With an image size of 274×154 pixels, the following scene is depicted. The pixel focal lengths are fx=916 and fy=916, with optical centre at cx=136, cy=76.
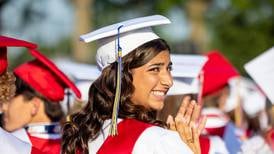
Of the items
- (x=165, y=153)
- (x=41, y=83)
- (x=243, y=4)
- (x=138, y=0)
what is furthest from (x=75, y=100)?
(x=138, y=0)

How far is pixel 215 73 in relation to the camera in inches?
314

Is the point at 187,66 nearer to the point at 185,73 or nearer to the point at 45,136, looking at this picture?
the point at 185,73

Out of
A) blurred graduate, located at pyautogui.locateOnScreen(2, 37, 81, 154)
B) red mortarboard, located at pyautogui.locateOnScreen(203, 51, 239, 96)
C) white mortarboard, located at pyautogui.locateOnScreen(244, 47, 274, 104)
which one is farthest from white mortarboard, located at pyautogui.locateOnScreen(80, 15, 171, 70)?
red mortarboard, located at pyautogui.locateOnScreen(203, 51, 239, 96)

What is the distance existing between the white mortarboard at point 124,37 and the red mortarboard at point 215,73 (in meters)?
3.04

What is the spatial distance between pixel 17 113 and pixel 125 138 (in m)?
1.89

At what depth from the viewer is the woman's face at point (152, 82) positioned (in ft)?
15.1

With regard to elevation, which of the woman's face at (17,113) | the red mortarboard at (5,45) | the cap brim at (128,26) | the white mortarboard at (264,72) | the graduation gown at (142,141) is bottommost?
the woman's face at (17,113)

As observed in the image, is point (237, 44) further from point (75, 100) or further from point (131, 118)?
point (131, 118)

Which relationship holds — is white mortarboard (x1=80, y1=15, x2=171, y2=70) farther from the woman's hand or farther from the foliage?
the foliage

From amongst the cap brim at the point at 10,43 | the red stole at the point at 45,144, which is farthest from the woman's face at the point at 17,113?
the cap brim at the point at 10,43

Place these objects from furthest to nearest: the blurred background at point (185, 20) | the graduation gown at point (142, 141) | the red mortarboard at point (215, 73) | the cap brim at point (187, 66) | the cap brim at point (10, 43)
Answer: the blurred background at point (185, 20) → the red mortarboard at point (215, 73) → the cap brim at point (187, 66) → the cap brim at point (10, 43) → the graduation gown at point (142, 141)

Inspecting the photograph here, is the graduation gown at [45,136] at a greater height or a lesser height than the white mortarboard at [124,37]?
lesser

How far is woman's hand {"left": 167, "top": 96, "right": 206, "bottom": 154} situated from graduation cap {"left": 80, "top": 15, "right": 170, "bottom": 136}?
381 mm

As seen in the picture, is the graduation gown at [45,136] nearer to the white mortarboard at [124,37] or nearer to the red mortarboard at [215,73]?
the white mortarboard at [124,37]
